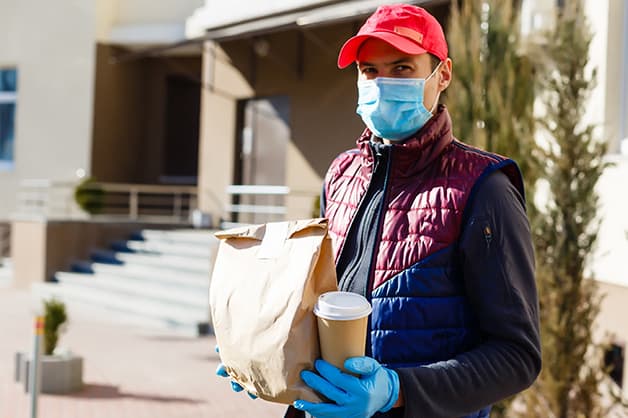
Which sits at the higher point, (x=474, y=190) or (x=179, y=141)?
(x=179, y=141)

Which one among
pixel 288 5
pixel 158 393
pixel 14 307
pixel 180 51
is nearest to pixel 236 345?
pixel 158 393

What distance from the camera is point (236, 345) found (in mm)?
1698

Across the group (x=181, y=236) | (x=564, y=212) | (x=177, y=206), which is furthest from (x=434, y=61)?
Answer: (x=177, y=206)

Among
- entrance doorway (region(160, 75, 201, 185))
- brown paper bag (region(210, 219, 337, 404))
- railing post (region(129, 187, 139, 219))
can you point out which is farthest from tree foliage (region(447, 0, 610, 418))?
entrance doorway (region(160, 75, 201, 185))

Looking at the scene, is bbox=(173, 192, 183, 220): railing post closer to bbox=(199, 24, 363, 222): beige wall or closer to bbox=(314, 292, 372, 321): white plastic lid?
bbox=(199, 24, 363, 222): beige wall

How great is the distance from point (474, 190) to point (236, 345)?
2.19 ft

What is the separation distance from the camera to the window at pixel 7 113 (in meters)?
18.9

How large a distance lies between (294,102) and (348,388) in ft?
40.5

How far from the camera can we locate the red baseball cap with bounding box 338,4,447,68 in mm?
1867

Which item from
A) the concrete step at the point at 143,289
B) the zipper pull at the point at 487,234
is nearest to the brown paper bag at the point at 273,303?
the zipper pull at the point at 487,234

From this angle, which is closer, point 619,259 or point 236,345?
point 236,345

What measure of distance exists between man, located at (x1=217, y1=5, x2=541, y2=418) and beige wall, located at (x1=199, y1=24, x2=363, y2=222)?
33.6 ft

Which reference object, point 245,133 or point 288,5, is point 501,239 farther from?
point 245,133

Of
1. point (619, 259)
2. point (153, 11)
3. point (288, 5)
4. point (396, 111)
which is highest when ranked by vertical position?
point (153, 11)
